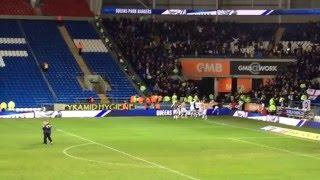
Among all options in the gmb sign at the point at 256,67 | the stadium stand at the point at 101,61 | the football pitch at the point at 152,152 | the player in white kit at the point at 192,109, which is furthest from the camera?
the gmb sign at the point at 256,67

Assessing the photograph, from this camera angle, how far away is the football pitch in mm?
26469

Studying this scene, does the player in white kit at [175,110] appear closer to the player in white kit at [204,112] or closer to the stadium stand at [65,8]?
the player in white kit at [204,112]

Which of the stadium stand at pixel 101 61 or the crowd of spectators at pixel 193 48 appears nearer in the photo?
the stadium stand at pixel 101 61

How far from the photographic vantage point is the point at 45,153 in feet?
105

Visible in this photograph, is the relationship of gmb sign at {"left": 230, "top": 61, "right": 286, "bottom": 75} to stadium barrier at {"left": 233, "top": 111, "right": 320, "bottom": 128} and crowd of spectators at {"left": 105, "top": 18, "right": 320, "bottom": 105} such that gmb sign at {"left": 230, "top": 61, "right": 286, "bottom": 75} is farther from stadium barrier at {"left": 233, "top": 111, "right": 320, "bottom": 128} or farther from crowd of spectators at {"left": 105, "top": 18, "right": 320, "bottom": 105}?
stadium barrier at {"left": 233, "top": 111, "right": 320, "bottom": 128}

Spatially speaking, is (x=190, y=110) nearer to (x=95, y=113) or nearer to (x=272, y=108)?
(x=272, y=108)

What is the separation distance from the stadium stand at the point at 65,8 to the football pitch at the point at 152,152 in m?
22.8

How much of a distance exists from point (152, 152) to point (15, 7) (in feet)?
134

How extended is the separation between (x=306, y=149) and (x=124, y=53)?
34.7m

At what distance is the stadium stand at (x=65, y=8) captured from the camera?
70.2 meters

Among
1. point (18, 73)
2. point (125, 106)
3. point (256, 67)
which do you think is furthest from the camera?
point (256, 67)

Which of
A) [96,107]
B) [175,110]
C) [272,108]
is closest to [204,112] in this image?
[175,110]

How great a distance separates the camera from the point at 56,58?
64.9 m

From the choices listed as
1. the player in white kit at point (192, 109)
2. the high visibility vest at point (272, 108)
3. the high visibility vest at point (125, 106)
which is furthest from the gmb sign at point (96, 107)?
the high visibility vest at point (272, 108)
